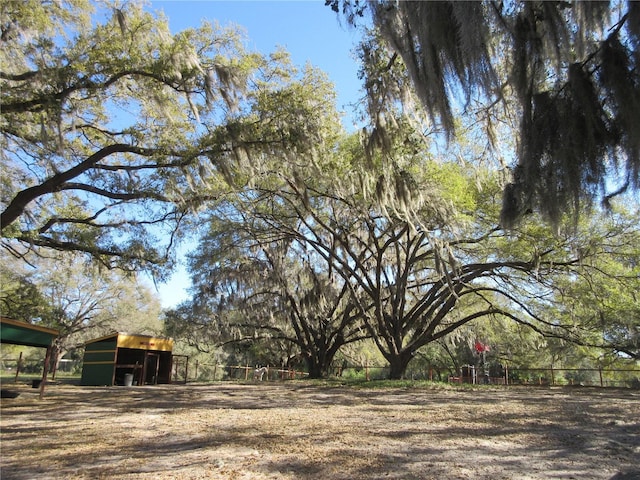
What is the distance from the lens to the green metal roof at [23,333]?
10.2m

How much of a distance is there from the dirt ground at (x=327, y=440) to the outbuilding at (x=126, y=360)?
25.9 ft

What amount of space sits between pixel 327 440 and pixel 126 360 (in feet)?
51.6

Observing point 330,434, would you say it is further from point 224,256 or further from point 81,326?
point 81,326

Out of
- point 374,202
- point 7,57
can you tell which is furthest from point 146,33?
point 374,202

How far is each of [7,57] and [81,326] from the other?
2759 cm

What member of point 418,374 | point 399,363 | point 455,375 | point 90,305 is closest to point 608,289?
point 399,363

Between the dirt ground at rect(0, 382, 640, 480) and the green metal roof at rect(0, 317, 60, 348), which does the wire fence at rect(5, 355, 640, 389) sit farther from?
the dirt ground at rect(0, 382, 640, 480)

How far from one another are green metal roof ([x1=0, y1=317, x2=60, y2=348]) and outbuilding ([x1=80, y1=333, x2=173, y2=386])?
627cm

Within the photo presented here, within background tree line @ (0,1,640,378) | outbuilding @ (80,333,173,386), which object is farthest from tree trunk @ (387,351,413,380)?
outbuilding @ (80,333,173,386)

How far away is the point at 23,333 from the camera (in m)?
Answer: 10.5

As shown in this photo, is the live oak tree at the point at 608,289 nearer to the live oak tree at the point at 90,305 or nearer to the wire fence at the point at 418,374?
the wire fence at the point at 418,374

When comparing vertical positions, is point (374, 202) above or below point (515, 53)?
above

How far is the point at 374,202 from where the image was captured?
1284 centimetres

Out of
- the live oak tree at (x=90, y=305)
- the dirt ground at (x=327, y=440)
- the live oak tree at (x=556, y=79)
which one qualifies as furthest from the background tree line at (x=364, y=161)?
the live oak tree at (x=90, y=305)
